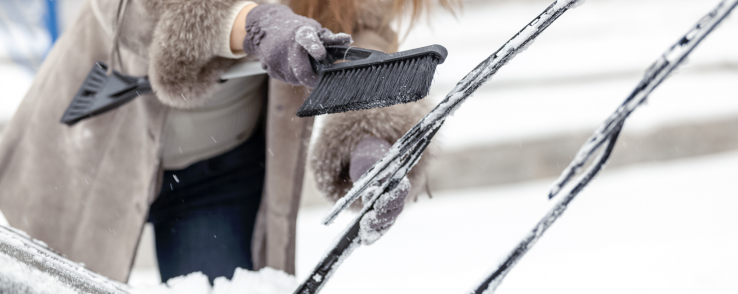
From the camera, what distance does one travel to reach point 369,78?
41 centimetres

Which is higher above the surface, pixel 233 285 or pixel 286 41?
pixel 286 41

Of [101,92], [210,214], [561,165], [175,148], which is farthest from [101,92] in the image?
[561,165]

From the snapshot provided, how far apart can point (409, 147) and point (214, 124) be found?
18.7 inches

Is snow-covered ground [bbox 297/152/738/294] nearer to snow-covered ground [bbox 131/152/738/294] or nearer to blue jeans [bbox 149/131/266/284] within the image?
snow-covered ground [bbox 131/152/738/294]

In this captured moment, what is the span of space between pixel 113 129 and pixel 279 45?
439 mm

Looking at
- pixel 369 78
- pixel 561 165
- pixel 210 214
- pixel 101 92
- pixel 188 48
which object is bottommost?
pixel 210 214

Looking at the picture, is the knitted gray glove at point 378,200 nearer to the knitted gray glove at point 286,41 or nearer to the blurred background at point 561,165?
the knitted gray glove at point 286,41

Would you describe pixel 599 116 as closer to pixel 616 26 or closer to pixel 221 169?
pixel 616 26

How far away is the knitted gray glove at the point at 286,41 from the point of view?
1.41 feet

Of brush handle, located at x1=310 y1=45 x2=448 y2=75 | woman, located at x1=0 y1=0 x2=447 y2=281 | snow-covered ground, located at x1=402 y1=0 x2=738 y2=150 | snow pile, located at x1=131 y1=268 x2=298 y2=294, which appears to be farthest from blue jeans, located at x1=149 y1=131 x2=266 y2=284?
snow-covered ground, located at x1=402 y1=0 x2=738 y2=150

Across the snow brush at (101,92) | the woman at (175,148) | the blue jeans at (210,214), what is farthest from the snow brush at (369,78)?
the blue jeans at (210,214)

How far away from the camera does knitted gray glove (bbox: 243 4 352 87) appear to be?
1.41 feet

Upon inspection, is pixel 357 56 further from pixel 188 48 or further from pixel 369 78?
pixel 188 48

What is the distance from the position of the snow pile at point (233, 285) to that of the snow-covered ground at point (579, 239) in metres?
0.71
